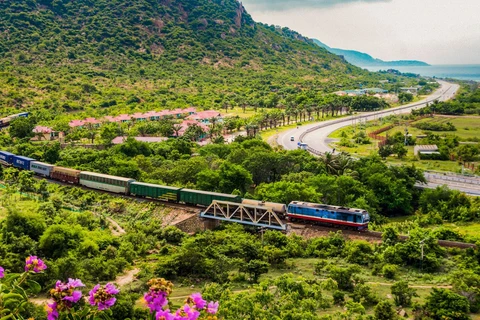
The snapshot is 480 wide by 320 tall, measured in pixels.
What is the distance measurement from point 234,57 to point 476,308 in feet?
492

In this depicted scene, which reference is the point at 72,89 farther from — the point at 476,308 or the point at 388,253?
the point at 476,308

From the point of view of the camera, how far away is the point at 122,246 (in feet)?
104

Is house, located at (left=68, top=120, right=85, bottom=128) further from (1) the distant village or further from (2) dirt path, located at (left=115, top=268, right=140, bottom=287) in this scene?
(2) dirt path, located at (left=115, top=268, right=140, bottom=287)

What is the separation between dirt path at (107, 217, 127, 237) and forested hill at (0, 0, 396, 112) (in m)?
62.9

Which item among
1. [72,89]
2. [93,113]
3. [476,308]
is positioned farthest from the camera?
[72,89]

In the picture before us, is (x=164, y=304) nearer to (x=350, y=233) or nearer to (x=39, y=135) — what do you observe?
(x=350, y=233)

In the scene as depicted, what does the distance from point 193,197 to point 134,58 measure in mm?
112003

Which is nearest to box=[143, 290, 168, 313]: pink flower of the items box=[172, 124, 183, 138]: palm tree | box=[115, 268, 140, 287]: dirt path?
box=[115, 268, 140, 287]: dirt path

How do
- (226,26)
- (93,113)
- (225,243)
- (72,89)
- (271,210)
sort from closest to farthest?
(225,243) → (271,210) → (93,113) → (72,89) → (226,26)

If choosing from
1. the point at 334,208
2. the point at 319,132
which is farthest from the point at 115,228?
the point at 319,132

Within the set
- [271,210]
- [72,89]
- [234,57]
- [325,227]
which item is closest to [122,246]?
[271,210]

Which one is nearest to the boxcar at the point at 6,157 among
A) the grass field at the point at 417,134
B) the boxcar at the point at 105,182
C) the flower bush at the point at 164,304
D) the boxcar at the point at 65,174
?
the boxcar at the point at 65,174

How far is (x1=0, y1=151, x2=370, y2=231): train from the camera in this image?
118 feet

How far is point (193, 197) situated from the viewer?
3981 centimetres
